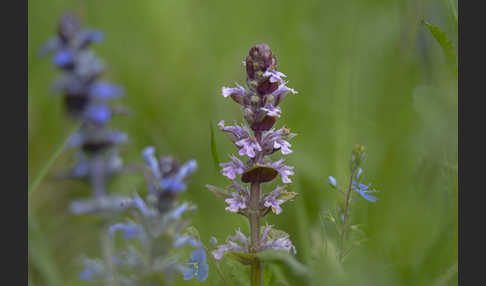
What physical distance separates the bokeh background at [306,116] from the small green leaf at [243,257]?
0.11 m

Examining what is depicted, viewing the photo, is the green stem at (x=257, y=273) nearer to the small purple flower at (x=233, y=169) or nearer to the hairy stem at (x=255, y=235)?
the hairy stem at (x=255, y=235)

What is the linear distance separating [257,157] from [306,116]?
1870mm

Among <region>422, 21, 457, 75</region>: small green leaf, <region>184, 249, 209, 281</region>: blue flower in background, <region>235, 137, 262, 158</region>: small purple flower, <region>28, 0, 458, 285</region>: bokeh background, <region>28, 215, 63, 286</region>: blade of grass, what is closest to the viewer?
<region>235, 137, 262, 158</region>: small purple flower

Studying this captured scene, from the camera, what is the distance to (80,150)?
3162mm

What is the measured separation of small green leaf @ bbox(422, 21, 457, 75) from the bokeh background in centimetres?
17

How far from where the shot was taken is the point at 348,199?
5.42ft

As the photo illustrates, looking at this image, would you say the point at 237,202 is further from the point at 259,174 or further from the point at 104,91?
the point at 104,91

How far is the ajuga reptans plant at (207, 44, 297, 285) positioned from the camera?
1.53m

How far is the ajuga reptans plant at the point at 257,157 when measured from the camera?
1525mm

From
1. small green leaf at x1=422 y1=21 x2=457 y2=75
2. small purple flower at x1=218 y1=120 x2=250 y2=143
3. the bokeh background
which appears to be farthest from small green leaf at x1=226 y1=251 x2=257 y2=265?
small green leaf at x1=422 y1=21 x2=457 y2=75

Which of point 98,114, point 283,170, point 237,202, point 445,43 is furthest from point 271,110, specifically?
point 98,114

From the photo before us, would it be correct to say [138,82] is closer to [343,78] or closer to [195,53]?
[195,53]

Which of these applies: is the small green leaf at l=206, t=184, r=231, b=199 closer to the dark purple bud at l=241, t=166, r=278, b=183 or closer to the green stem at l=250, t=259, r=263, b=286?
the dark purple bud at l=241, t=166, r=278, b=183

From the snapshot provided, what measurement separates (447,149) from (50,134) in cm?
289
